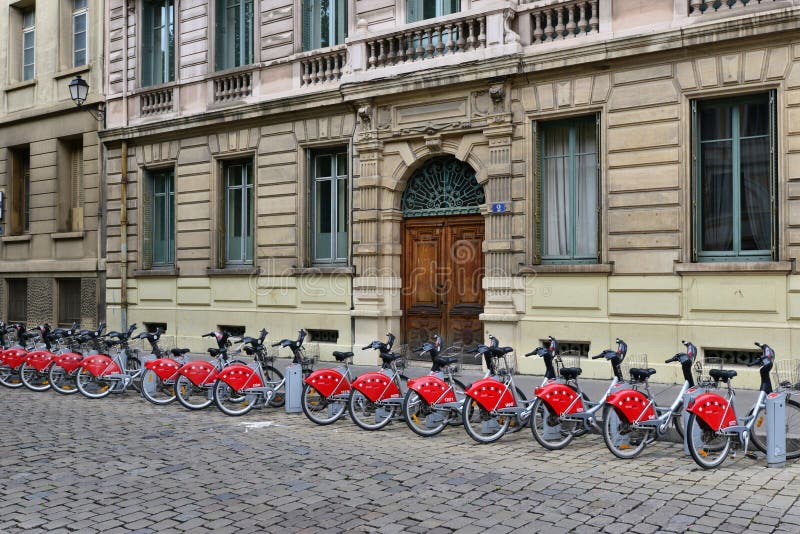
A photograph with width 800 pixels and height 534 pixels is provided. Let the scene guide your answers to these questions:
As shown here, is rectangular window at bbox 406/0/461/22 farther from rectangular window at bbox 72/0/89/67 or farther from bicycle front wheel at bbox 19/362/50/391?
rectangular window at bbox 72/0/89/67

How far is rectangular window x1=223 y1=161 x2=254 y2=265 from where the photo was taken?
16922mm

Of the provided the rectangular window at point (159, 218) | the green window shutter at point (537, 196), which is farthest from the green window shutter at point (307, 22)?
the green window shutter at point (537, 196)

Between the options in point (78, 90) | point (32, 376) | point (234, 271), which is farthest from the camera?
point (78, 90)

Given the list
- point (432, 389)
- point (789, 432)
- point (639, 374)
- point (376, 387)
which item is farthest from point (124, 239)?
point (789, 432)

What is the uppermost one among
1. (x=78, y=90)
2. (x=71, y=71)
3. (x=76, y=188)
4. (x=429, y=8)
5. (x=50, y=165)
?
(x=71, y=71)

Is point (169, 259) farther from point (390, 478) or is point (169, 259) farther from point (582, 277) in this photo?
point (390, 478)

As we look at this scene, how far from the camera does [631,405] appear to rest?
7.46m

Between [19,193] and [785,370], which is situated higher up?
[19,193]

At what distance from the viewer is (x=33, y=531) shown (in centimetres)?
532

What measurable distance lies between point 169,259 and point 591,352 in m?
10.3

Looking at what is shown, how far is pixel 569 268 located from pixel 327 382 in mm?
4834

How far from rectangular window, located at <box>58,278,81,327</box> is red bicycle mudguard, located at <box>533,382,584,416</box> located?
15.4 m

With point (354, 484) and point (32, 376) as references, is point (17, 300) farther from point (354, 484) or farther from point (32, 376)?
point (354, 484)

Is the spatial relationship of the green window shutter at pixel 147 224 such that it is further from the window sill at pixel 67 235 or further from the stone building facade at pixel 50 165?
the window sill at pixel 67 235
